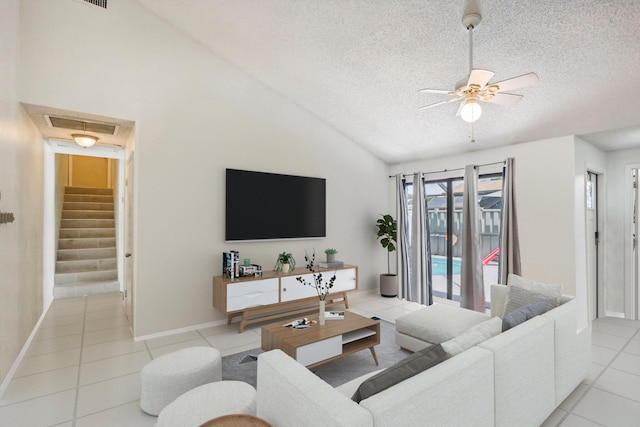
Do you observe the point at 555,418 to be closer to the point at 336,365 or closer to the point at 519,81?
the point at 336,365

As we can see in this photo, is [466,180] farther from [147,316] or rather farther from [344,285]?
[147,316]

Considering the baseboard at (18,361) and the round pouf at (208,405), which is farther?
the baseboard at (18,361)

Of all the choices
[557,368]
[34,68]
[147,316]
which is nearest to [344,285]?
[147,316]

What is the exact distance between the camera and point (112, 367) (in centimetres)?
295

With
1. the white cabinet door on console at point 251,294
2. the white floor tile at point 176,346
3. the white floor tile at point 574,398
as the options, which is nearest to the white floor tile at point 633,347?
the white floor tile at point 574,398

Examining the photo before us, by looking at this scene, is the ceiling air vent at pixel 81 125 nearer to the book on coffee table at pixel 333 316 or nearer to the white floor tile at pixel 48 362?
the white floor tile at pixel 48 362

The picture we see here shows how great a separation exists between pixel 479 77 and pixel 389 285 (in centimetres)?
404

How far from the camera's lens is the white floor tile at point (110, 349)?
3168 millimetres

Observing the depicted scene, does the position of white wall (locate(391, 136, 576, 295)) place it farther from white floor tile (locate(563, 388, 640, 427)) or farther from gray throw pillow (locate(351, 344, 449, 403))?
gray throw pillow (locate(351, 344, 449, 403))

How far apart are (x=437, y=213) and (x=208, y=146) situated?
3.85 metres

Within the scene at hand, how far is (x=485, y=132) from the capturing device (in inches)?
163

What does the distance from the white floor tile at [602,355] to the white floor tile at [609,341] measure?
0.11m

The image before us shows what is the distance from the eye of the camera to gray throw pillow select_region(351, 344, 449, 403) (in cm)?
133

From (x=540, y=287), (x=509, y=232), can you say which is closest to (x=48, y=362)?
(x=540, y=287)
